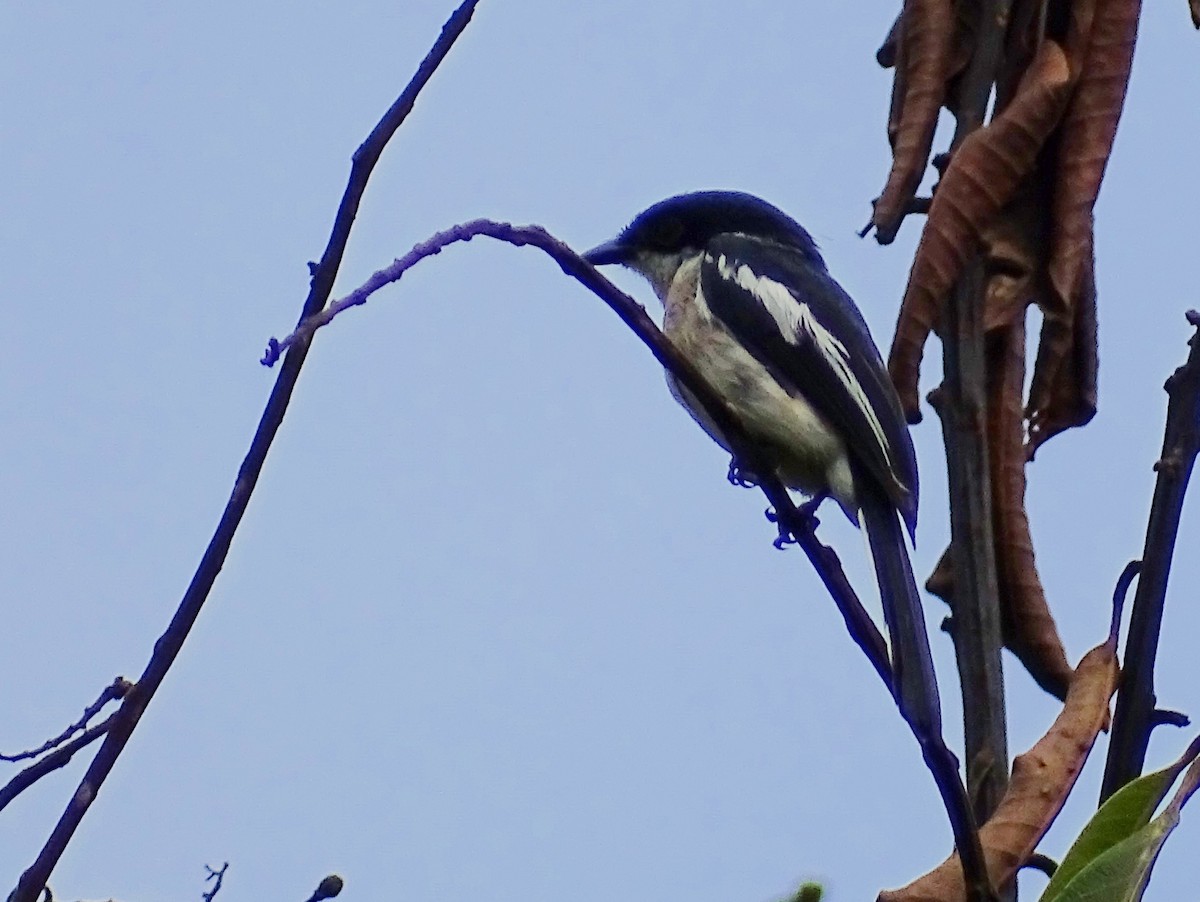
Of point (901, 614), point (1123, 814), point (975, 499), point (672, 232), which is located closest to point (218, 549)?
point (1123, 814)

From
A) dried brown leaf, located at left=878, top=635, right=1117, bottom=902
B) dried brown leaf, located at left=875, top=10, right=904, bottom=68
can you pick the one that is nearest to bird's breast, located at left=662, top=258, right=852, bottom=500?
dried brown leaf, located at left=875, top=10, right=904, bottom=68

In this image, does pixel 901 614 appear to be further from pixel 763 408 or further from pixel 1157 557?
pixel 1157 557

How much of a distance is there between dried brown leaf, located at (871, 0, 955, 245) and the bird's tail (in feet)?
1.76

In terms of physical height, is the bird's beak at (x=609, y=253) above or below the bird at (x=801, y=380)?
above

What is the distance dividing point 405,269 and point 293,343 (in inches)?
7.6

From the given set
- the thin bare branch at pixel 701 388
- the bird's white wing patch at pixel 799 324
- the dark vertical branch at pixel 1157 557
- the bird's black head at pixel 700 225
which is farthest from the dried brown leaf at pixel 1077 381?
the bird's black head at pixel 700 225

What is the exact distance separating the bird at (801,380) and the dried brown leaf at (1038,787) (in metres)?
1.00

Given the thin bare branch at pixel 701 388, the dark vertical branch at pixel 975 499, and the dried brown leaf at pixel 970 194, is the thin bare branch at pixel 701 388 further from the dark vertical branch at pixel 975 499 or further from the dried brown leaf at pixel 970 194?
the dried brown leaf at pixel 970 194

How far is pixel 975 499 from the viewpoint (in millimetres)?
1824

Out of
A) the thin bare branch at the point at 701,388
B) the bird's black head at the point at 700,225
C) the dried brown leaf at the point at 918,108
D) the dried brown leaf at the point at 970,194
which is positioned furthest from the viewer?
the bird's black head at the point at 700,225

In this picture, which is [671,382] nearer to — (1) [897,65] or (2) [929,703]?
(1) [897,65]

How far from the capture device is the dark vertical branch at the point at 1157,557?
1.54m

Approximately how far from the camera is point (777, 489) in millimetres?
2578

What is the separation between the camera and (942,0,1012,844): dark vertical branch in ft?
5.56
